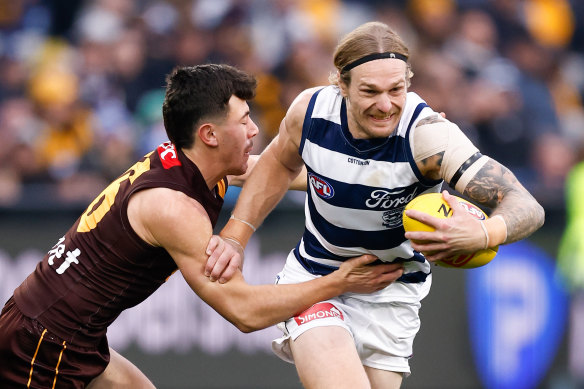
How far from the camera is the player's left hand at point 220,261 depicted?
5.22 meters

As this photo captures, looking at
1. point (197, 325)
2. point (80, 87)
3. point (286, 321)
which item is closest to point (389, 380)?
point (286, 321)

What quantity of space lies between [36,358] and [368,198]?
2.04 m

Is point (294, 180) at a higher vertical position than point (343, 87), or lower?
lower

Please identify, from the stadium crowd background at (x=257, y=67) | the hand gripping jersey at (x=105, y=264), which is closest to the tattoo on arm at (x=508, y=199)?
the hand gripping jersey at (x=105, y=264)

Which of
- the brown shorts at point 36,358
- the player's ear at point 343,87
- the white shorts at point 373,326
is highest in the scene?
the player's ear at point 343,87

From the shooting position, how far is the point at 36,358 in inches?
214

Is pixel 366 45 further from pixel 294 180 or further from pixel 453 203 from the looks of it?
pixel 294 180

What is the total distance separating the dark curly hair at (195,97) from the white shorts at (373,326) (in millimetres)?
1112

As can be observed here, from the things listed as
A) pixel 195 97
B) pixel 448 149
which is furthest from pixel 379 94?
pixel 195 97

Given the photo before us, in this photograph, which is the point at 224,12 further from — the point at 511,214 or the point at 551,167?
the point at 511,214

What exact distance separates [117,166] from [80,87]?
1.95m

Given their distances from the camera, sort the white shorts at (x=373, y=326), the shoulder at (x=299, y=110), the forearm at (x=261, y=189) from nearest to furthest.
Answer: the shoulder at (x=299, y=110)
the white shorts at (x=373, y=326)
the forearm at (x=261, y=189)

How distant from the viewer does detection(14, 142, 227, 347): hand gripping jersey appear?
5.34 m

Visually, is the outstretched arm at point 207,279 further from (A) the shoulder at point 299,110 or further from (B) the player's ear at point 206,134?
(A) the shoulder at point 299,110
